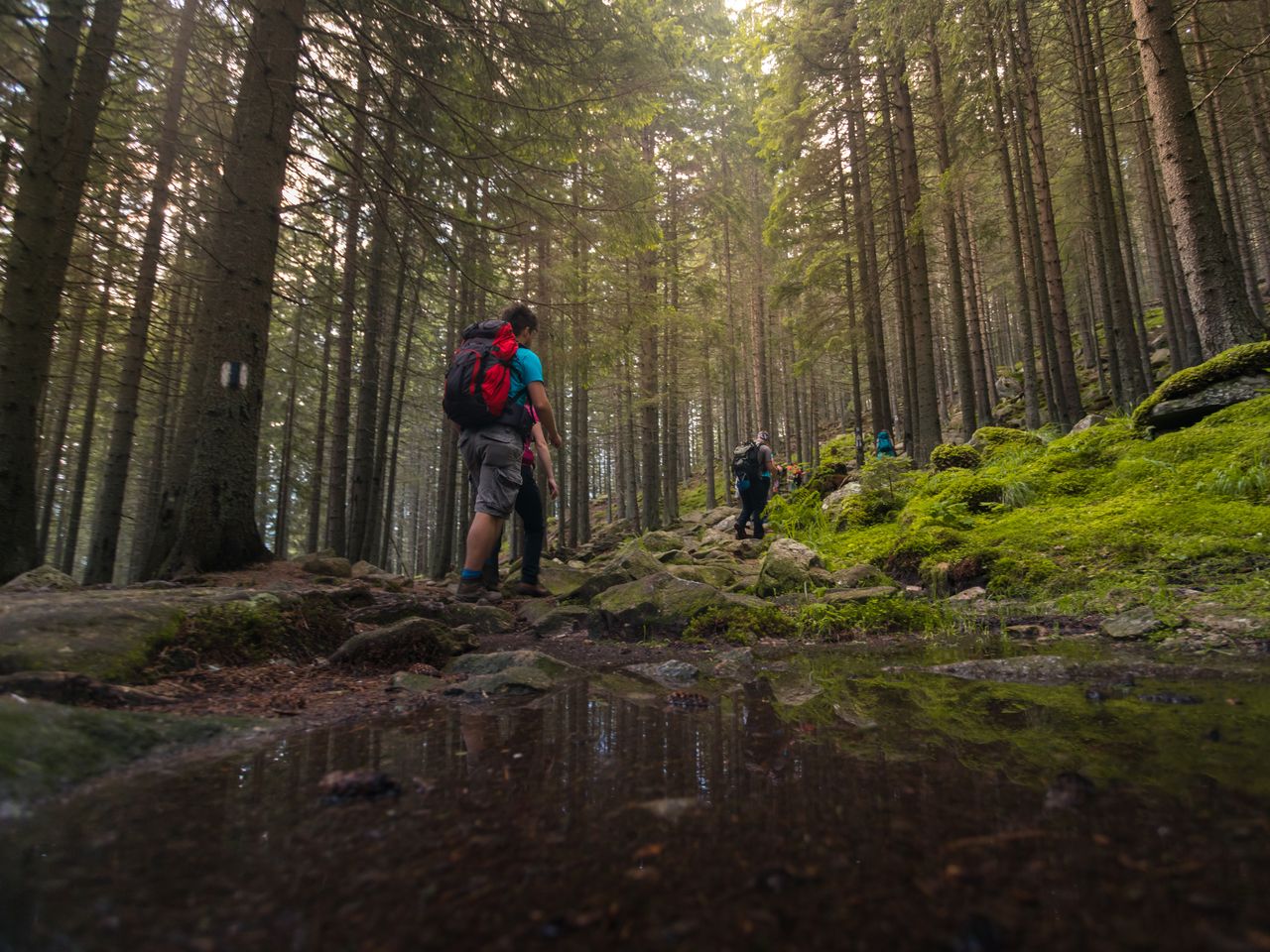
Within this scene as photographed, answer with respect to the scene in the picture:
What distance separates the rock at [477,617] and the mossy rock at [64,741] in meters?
2.61

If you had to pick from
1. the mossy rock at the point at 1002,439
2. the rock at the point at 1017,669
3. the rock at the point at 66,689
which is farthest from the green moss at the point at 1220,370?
the rock at the point at 66,689

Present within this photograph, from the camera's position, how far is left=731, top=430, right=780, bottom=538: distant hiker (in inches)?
436

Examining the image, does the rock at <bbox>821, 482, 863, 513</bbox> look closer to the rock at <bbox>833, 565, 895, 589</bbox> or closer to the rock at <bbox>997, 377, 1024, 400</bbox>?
the rock at <bbox>833, 565, 895, 589</bbox>

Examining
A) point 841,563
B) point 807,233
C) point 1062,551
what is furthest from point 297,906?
point 807,233

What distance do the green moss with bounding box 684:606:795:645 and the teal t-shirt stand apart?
7.93ft

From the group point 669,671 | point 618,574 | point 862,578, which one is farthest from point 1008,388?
point 669,671

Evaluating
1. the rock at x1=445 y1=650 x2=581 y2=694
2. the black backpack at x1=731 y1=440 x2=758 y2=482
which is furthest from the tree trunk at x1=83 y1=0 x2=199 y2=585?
the black backpack at x1=731 y1=440 x2=758 y2=482

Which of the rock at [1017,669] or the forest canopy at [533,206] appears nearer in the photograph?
the rock at [1017,669]

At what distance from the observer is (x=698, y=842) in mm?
1057

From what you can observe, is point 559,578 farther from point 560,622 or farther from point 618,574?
point 560,622

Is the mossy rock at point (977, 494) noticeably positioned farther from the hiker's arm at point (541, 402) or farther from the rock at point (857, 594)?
the hiker's arm at point (541, 402)

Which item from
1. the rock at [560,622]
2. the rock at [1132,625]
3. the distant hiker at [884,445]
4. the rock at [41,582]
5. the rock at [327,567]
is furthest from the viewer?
the distant hiker at [884,445]

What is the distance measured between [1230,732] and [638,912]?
1.74 m

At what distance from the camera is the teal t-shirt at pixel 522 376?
16.2ft
